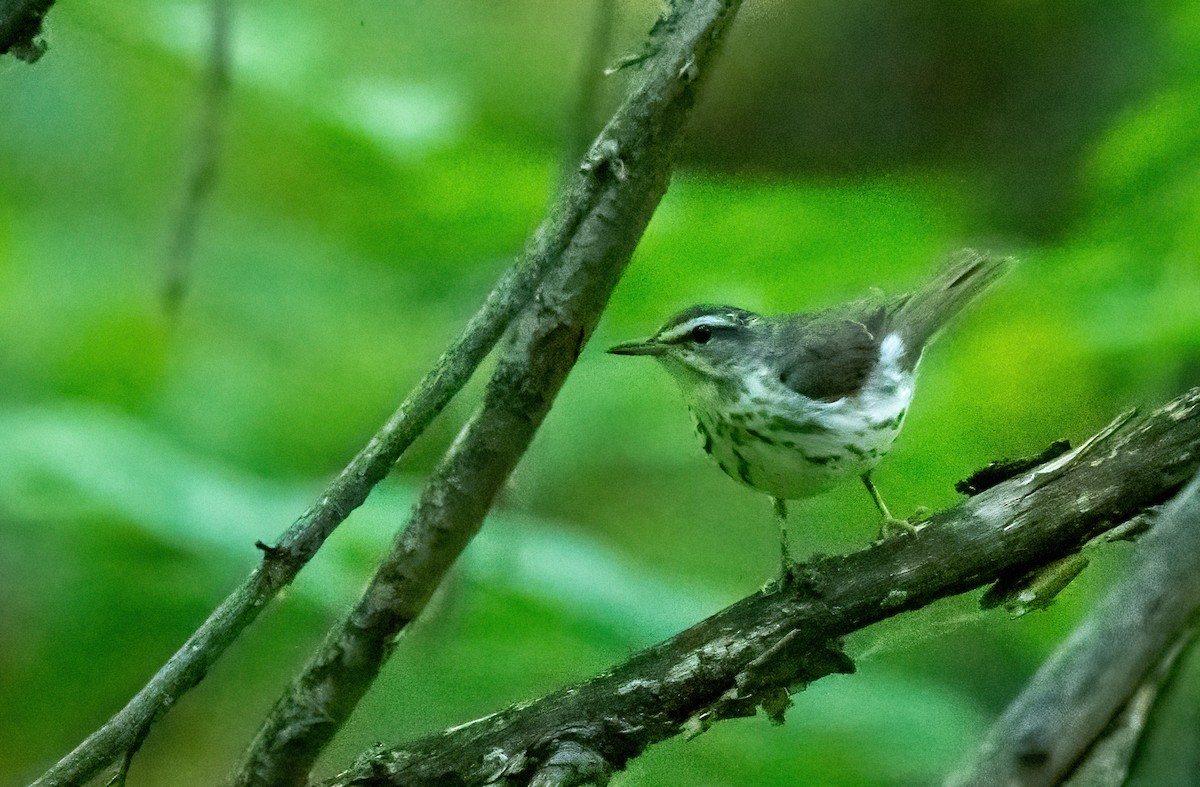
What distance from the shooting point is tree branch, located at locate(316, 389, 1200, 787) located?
32.3 inches

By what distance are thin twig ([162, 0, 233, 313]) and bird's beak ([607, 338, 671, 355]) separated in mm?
432

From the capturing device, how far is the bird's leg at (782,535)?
0.85 m

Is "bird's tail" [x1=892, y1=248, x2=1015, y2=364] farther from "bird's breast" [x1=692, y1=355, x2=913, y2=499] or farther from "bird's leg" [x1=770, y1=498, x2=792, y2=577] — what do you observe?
"bird's leg" [x1=770, y1=498, x2=792, y2=577]

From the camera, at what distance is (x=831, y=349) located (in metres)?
0.91

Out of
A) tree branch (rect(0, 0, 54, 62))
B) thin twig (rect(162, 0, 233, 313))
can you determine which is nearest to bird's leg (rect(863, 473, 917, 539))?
thin twig (rect(162, 0, 233, 313))

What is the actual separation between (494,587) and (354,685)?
0.15 metres

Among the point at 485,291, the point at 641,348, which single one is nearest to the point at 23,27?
the point at 485,291

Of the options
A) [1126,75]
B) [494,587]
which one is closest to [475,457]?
[494,587]

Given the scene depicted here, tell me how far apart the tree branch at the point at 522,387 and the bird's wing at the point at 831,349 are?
17cm

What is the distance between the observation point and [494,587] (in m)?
0.95

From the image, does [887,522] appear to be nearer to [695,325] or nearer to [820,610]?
[820,610]

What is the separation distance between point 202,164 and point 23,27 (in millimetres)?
185

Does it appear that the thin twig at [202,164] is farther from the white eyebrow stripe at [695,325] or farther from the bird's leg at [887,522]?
the bird's leg at [887,522]

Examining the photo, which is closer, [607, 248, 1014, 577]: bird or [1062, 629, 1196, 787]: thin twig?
[1062, 629, 1196, 787]: thin twig
